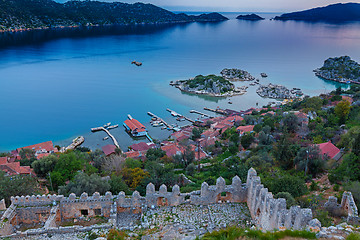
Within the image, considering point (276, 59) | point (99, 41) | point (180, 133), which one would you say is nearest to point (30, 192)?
point (180, 133)

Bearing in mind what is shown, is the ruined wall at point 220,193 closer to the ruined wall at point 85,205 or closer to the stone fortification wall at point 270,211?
the stone fortification wall at point 270,211

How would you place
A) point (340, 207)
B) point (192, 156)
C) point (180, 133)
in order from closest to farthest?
1. point (340, 207)
2. point (192, 156)
3. point (180, 133)

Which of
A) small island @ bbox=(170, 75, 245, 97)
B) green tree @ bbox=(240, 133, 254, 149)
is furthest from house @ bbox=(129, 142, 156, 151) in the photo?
small island @ bbox=(170, 75, 245, 97)

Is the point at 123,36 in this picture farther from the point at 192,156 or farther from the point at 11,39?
the point at 192,156

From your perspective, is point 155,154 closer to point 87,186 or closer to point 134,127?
point 87,186

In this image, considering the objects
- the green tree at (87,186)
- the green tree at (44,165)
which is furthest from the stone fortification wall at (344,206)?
the green tree at (44,165)

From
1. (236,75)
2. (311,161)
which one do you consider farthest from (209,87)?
(311,161)
